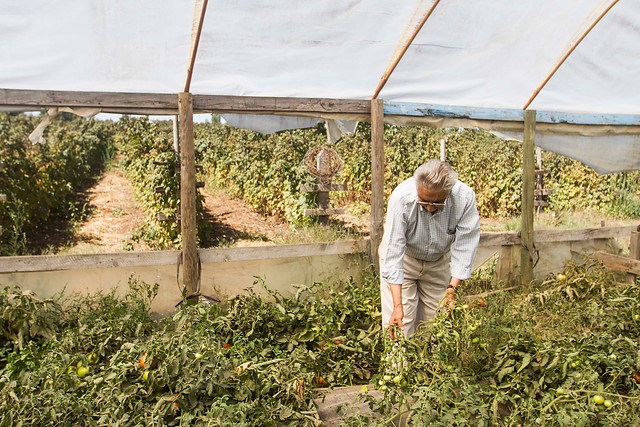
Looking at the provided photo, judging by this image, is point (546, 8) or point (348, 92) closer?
point (546, 8)

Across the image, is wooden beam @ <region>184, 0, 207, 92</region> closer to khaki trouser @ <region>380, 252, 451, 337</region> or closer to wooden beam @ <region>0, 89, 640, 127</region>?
wooden beam @ <region>0, 89, 640, 127</region>

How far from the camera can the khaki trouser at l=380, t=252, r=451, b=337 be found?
11.8 ft

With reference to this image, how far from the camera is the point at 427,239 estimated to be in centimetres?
342

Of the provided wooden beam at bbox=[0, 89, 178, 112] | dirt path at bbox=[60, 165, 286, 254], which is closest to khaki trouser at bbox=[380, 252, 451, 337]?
wooden beam at bbox=[0, 89, 178, 112]

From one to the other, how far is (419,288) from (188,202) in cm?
189

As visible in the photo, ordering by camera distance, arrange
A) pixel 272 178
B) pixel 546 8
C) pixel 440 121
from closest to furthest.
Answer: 1. pixel 546 8
2. pixel 440 121
3. pixel 272 178

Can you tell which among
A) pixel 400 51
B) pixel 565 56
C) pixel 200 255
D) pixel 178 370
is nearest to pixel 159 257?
pixel 200 255

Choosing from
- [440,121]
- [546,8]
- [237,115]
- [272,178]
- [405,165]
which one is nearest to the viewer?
[546,8]

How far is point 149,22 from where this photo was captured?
11.9ft

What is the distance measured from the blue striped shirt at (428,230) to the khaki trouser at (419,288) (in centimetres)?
15

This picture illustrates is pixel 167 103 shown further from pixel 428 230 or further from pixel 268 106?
pixel 428 230

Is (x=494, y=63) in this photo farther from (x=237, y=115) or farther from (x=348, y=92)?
(x=237, y=115)

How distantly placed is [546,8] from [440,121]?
1.24 metres

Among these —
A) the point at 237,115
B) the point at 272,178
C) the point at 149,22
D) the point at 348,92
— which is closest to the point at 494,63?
the point at 348,92
